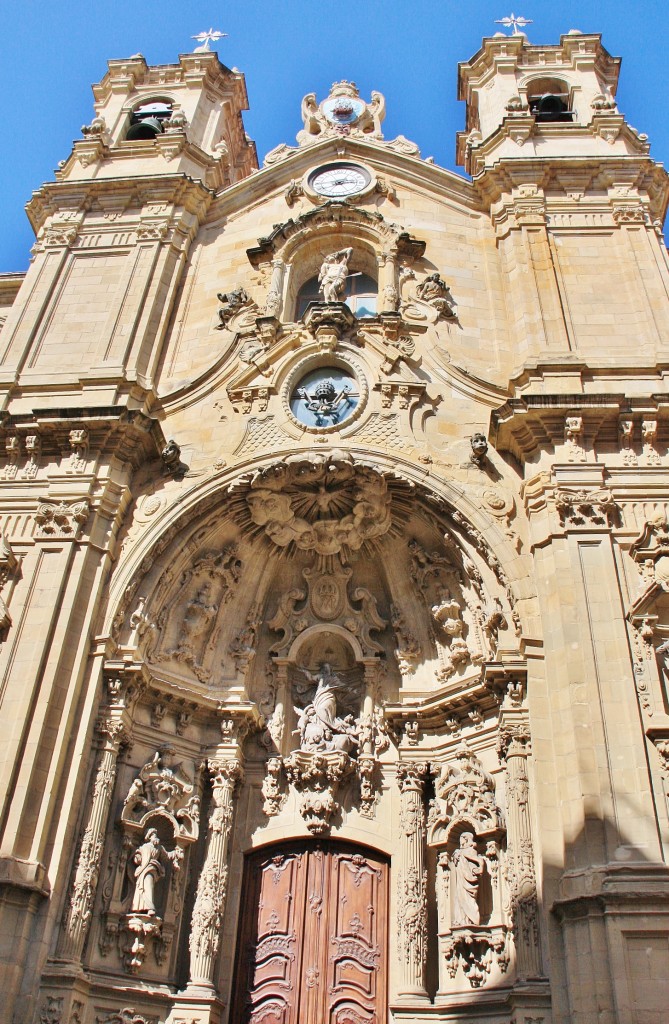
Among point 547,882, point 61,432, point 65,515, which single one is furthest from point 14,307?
point 547,882

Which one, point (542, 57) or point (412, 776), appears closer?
point (412, 776)

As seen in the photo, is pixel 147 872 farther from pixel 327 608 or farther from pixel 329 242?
pixel 329 242

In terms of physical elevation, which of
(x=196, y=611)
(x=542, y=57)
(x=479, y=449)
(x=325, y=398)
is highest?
(x=542, y=57)

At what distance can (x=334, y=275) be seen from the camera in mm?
14914

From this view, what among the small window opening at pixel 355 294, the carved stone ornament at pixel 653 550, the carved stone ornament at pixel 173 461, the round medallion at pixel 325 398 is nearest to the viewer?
the carved stone ornament at pixel 653 550

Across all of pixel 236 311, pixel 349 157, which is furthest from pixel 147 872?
pixel 349 157

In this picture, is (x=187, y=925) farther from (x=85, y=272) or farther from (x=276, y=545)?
(x=85, y=272)

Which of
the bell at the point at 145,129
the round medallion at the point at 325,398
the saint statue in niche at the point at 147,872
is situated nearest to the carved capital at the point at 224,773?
the saint statue in niche at the point at 147,872

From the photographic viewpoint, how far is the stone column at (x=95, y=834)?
951cm

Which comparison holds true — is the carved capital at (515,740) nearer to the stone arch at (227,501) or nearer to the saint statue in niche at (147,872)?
the stone arch at (227,501)

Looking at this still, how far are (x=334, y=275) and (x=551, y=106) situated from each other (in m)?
7.08

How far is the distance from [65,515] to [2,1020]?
5.70 metres

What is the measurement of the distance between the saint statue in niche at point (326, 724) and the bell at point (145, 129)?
12.1m

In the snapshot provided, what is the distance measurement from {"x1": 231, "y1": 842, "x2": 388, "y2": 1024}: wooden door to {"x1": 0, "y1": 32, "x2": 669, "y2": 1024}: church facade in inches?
1.4
